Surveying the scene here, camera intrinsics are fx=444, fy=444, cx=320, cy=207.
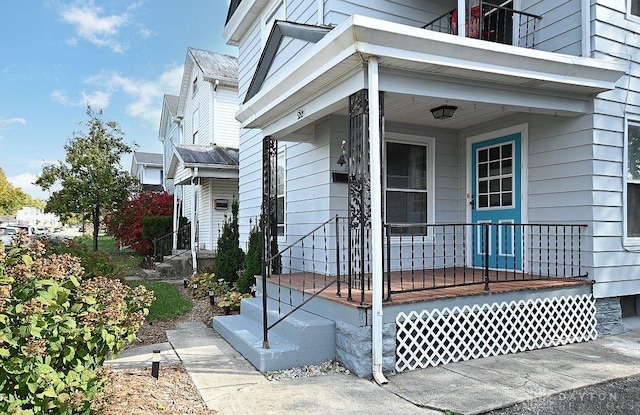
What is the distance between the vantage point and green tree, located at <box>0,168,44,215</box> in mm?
44375

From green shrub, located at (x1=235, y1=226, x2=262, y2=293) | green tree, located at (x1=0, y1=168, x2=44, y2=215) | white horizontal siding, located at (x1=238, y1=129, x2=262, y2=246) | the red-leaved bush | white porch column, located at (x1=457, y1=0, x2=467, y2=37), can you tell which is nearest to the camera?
white porch column, located at (x1=457, y1=0, x2=467, y2=37)

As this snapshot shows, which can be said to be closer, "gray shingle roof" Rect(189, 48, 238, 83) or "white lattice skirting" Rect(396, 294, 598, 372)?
"white lattice skirting" Rect(396, 294, 598, 372)

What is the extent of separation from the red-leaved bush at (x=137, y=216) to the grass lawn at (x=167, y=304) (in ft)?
18.6

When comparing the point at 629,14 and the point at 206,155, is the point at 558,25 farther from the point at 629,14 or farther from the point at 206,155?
the point at 206,155

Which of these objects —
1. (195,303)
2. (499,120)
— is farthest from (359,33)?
(195,303)

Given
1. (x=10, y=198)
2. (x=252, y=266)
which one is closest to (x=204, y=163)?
(x=252, y=266)

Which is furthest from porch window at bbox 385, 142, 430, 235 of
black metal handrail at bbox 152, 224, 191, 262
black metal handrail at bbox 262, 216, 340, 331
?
black metal handrail at bbox 152, 224, 191, 262

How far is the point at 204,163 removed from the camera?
41.8 ft

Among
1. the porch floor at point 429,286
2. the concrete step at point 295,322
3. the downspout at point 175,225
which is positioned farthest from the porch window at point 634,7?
the downspout at point 175,225

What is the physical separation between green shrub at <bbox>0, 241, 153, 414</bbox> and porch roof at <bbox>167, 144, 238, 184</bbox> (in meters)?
9.55

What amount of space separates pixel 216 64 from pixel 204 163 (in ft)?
18.6

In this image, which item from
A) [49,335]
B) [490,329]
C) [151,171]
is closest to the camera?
[49,335]

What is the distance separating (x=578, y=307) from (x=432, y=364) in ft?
7.69

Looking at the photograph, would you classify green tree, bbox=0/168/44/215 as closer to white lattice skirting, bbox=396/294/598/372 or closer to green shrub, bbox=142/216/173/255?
green shrub, bbox=142/216/173/255
